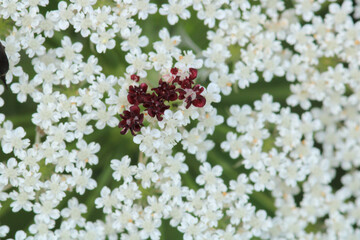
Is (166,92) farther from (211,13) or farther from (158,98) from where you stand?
(211,13)

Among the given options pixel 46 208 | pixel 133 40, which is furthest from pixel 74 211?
pixel 133 40

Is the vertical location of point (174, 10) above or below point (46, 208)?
above

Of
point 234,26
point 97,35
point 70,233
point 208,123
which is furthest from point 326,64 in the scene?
point 70,233

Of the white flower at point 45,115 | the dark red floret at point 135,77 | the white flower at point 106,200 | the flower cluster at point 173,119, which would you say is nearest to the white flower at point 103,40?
the flower cluster at point 173,119

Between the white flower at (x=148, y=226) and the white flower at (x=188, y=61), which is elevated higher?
the white flower at (x=188, y=61)

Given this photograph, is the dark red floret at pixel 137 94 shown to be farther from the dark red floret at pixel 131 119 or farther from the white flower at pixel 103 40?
the white flower at pixel 103 40

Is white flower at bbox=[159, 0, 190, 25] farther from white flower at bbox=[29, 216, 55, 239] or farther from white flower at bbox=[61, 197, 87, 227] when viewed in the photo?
white flower at bbox=[29, 216, 55, 239]

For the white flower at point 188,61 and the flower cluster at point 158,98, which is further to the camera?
the white flower at point 188,61

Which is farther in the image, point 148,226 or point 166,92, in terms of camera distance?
point 148,226

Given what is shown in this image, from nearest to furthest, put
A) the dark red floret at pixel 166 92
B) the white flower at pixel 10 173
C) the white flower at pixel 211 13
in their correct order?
1. the dark red floret at pixel 166 92
2. the white flower at pixel 10 173
3. the white flower at pixel 211 13

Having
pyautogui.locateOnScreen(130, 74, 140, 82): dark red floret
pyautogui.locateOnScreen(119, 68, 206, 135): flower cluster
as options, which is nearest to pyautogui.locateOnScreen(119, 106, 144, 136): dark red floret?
pyautogui.locateOnScreen(119, 68, 206, 135): flower cluster
